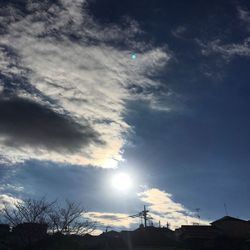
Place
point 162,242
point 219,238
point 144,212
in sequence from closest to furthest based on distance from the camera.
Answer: point 162,242 < point 219,238 < point 144,212

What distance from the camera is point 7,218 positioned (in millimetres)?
33469

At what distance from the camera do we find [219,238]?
45938 millimetres

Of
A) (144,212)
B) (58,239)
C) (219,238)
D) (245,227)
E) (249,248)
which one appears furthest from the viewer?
(144,212)

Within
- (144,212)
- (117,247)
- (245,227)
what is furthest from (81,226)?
(245,227)

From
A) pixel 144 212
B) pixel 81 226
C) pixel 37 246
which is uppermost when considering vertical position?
pixel 144 212

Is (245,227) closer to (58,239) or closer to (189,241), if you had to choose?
(189,241)

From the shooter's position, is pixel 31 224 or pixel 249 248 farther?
pixel 249 248

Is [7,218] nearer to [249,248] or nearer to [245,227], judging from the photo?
[249,248]

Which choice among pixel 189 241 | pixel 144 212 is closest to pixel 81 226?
pixel 189 241

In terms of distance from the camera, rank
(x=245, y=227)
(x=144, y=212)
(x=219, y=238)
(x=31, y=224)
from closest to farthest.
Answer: (x=31, y=224) < (x=219, y=238) < (x=245, y=227) < (x=144, y=212)

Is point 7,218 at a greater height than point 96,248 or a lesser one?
greater

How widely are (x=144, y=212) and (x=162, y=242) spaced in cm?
3064

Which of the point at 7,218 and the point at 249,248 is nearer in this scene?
the point at 7,218

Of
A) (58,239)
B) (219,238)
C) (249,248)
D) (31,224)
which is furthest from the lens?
(219,238)
